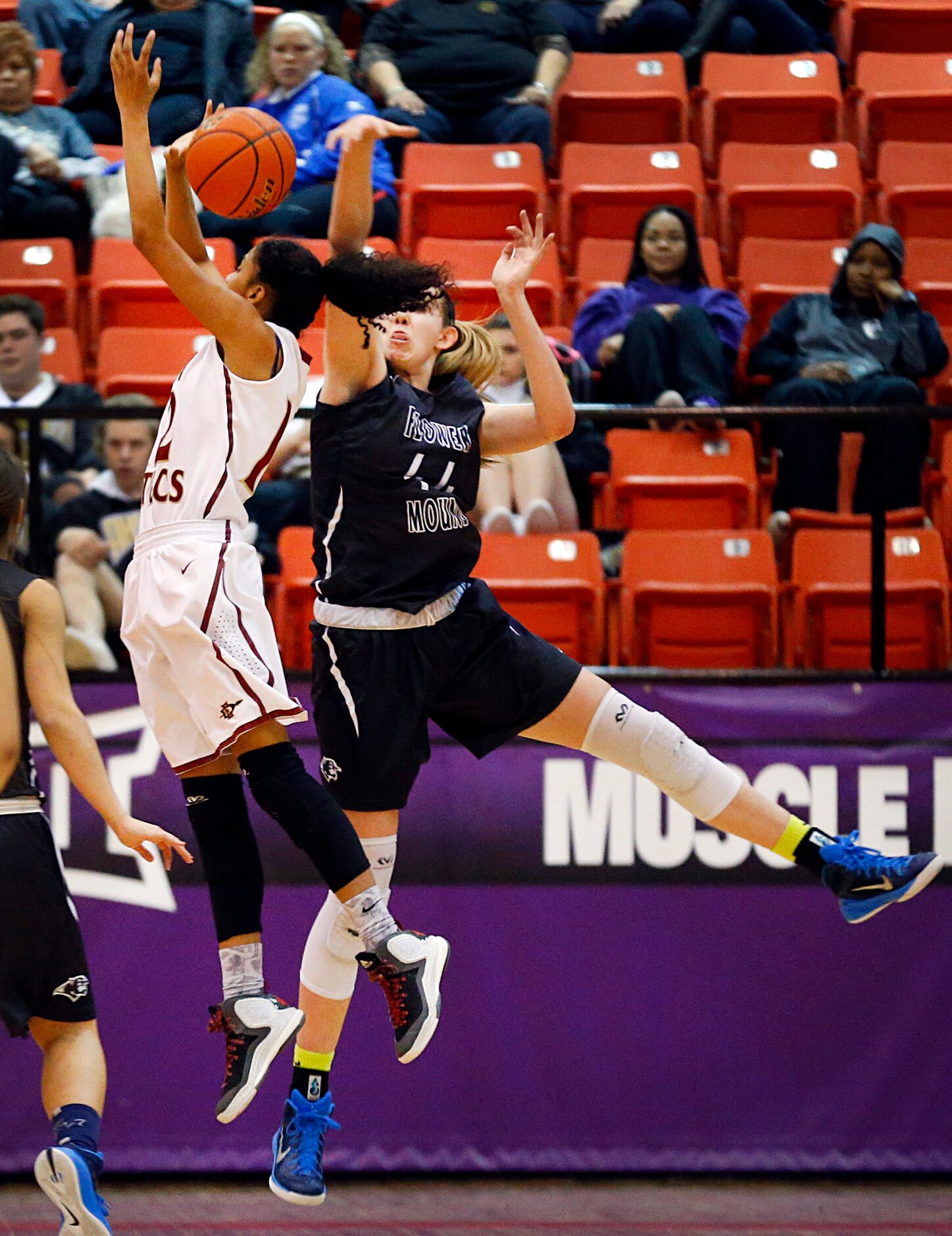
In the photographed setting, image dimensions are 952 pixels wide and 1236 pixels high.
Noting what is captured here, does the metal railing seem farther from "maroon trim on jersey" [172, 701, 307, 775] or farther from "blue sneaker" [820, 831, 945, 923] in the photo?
"maroon trim on jersey" [172, 701, 307, 775]

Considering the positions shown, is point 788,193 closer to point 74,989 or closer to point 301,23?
point 301,23

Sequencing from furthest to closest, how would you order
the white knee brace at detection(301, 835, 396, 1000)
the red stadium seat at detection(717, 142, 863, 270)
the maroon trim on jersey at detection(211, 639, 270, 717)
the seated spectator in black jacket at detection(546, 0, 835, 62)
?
the seated spectator in black jacket at detection(546, 0, 835, 62) → the red stadium seat at detection(717, 142, 863, 270) → the white knee brace at detection(301, 835, 396, 1000) → the maroon trim on jersey at detection(211, 639, 270, 717)

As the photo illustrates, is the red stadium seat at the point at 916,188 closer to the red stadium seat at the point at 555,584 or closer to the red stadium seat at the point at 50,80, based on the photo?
the red stadium seat at the point at 555,584

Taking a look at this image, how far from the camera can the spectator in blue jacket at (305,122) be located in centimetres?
728

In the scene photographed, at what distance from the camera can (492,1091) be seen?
18.7ft

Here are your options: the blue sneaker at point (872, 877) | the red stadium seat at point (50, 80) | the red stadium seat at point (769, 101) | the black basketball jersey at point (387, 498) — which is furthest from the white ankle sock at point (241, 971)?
the red stadium seat at point (769, 101)

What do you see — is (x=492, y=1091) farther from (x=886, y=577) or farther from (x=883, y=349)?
(x=883, y=349)

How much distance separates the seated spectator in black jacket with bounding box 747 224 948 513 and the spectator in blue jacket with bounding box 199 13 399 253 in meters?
1.82

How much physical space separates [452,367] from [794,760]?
6.65 ft

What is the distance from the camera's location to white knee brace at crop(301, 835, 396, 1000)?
4152mm

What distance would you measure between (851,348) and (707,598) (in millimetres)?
1620

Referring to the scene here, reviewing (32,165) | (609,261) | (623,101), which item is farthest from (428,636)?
(623,101)

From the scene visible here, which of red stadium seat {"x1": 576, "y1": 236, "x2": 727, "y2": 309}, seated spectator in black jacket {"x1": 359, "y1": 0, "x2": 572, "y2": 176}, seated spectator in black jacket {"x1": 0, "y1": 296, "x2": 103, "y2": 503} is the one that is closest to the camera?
seated spectator in black jacket {"x1": 0, "y1": 296, "x2": 103, "y2": 503}

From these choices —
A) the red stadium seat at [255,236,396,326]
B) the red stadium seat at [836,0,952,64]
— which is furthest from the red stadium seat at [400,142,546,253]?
the red stadium seat at [836,0,952,64]
